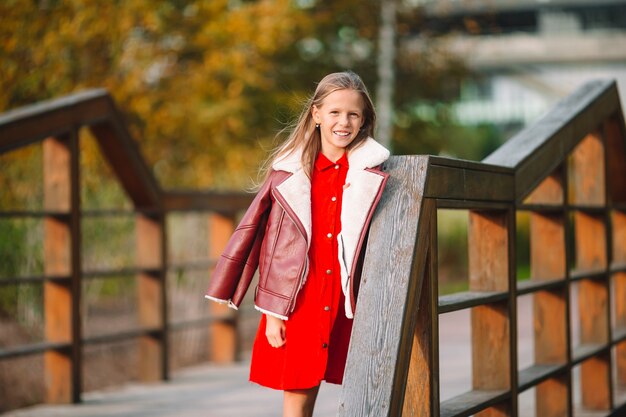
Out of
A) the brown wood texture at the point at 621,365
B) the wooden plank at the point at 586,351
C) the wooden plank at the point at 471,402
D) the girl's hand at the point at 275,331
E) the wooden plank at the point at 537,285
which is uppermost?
the wooden plank at the point at 537,285

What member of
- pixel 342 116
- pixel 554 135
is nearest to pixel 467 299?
pixel 342 116

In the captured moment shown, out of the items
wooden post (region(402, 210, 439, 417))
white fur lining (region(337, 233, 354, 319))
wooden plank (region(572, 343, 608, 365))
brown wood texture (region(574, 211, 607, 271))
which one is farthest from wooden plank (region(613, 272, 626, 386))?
white fur lining (region(337, 233, 354, 319))

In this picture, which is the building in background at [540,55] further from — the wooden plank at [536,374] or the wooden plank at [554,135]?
the wooden plank at [536,374]

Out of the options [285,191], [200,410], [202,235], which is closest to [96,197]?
[202,235]

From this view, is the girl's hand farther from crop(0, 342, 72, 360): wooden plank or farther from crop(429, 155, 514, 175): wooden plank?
crop(0, 342, 72, 360): wooden plank

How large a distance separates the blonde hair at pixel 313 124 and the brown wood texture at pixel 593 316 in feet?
8.65

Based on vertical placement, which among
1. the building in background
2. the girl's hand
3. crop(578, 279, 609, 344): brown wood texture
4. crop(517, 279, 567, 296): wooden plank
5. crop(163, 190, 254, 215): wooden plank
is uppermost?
the building in background

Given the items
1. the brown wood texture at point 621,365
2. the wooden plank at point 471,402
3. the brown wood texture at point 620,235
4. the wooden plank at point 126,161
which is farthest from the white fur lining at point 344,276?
the brown wood texture at point 621,365

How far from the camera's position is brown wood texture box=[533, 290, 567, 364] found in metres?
4.76

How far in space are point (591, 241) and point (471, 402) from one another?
2228mm

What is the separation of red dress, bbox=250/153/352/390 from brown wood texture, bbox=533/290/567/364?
184cm

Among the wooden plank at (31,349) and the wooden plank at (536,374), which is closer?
the wooden plank at (536,374)

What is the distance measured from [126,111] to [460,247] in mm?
6447

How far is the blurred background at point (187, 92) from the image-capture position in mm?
9570
